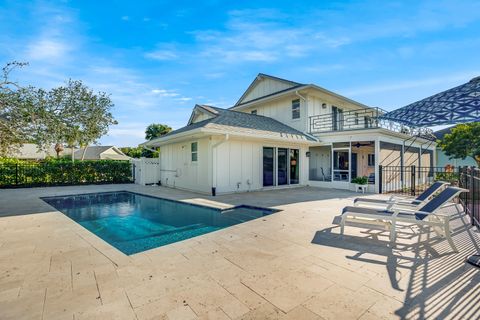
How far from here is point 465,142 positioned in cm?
1808

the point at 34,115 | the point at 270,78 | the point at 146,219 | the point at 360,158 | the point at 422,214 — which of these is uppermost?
the point at 270,78

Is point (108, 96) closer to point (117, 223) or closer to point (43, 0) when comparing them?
point (43, 0)

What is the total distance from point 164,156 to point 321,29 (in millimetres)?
11632

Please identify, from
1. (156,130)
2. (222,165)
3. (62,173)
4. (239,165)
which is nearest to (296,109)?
(239,165)

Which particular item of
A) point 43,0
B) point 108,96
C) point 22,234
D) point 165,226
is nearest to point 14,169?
point 108,96

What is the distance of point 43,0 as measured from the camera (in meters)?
7.12

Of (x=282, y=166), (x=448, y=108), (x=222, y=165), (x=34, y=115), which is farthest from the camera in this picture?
(x=282, y=166)

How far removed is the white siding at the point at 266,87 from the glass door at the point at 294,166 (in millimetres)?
4843

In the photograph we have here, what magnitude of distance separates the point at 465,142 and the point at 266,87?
15.9m

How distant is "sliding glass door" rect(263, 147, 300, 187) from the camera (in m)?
12.8

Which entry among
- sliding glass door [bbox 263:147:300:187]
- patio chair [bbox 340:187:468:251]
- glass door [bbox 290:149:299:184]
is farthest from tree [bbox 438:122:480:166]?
patio chair [bbox 340:187:468:251]

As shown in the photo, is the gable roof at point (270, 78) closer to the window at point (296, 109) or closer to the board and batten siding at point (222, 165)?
the window at point (296, 109)

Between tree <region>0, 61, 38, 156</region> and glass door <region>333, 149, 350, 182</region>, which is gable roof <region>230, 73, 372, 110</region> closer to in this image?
glass door <region>333, 149, 350, 182</region>

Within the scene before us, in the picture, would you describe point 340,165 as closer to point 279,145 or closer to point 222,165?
point 279,145
